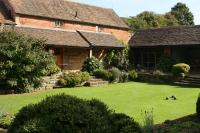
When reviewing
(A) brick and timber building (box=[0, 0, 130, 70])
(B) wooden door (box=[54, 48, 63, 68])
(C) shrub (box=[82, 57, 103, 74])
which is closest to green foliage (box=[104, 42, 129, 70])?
(A) brick and timber building (box=[0, 0, 130, 70])

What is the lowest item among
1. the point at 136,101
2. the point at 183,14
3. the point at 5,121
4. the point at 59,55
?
the point at 136,101

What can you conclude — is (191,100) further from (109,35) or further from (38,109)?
(109,35)

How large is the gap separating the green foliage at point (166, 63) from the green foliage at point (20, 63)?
49.1 feet

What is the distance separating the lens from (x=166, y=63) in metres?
35.5

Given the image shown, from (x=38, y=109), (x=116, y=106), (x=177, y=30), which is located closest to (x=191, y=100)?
(x=116, y=106)

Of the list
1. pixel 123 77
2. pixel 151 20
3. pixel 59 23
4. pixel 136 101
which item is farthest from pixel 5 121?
pixel 151 20

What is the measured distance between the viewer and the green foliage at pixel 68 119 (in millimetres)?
7285

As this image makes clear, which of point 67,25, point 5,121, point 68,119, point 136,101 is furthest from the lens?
point 67,25

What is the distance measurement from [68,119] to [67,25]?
30309 millimetres

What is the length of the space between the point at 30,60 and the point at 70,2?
1896 cm

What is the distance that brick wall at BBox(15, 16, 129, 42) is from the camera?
3306cm

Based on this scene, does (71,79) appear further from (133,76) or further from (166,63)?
(166,63)

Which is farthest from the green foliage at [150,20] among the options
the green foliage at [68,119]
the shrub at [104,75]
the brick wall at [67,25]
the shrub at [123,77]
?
the green foliage at [68,119]

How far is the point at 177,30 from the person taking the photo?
38.3 m
